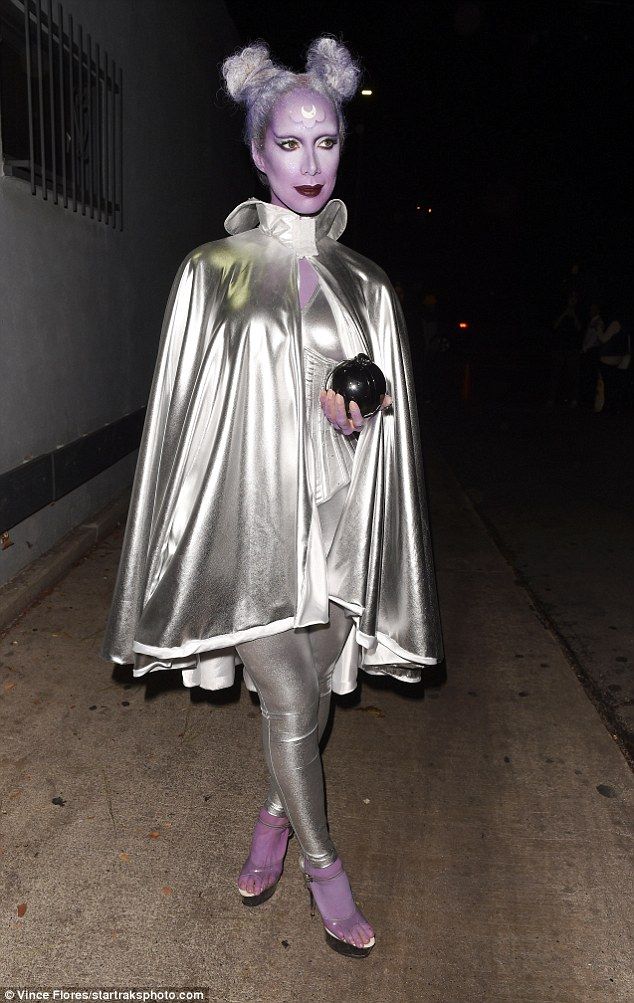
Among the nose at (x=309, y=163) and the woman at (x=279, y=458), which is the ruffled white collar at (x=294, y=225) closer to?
the woman at (x=279, y=458)

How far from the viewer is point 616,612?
477 centimetres

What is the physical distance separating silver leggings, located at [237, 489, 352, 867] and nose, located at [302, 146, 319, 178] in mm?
876

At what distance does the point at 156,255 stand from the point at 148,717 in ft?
16.9

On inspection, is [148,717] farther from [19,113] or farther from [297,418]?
[19,113]

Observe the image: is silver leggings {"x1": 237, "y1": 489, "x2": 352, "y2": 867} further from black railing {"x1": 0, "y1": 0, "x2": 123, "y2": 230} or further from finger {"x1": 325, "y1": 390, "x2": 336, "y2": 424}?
black railing {"x1": 0, "y1": 0, "x2": 123, "y2": 230}

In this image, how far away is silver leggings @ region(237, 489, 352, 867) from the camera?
214cm

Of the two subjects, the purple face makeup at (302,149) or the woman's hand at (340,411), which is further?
the purple face makeup at (302,149)

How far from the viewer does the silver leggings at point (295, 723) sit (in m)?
2.14

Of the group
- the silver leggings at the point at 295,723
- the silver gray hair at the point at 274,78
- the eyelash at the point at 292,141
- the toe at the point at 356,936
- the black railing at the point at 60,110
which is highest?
the black railing at the point at 60,110

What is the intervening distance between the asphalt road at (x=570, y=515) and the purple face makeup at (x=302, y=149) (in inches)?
97.3

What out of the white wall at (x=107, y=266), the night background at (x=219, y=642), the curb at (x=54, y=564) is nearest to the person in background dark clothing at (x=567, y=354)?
the night background at (x=219, y=642)

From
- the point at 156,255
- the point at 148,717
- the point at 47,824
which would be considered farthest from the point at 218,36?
the point at 47,824

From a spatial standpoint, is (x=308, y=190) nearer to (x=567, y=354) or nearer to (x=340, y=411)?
(x=340, y=411)

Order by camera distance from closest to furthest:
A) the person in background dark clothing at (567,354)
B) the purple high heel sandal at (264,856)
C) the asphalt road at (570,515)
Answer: the purple high heel sandal at (264,856)
the asphalt road at (570,515)
the person in background dark clothing at (567,354)
